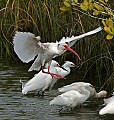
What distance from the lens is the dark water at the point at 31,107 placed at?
9016 millimetres

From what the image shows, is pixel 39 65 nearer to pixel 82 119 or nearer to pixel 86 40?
pixel 86 40

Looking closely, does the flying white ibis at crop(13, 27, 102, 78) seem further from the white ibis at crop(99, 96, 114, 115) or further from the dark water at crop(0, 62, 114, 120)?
the white ibis at crop(99, 96, 114, 115)

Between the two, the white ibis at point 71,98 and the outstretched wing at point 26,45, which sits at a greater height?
the outstretched wing at point 26,45

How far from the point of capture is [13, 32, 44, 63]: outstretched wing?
29.3 ft

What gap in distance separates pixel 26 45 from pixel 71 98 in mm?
1210

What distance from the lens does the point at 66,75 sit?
12.3 metres

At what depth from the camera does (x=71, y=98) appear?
959cm

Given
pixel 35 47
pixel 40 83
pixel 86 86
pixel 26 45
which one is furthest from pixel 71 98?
pixel 40 83

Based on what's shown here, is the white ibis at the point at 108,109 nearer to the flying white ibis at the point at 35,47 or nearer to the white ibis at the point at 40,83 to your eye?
the flying white ibis at the point at 35,47

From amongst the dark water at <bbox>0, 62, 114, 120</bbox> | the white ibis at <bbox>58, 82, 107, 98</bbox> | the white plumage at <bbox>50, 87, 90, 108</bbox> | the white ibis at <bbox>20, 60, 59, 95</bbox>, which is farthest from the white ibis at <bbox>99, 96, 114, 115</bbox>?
the white ibis at <bbox>20, 60, 59, 95</bbox>

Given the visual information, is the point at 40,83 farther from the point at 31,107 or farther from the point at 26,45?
the point at 26,45

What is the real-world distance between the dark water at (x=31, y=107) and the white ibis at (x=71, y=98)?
0.16m

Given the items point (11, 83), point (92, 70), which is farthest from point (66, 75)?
point (11, 83)

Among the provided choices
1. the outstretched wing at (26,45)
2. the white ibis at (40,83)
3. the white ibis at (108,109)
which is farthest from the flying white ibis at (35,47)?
the white ibis at (108,109)
